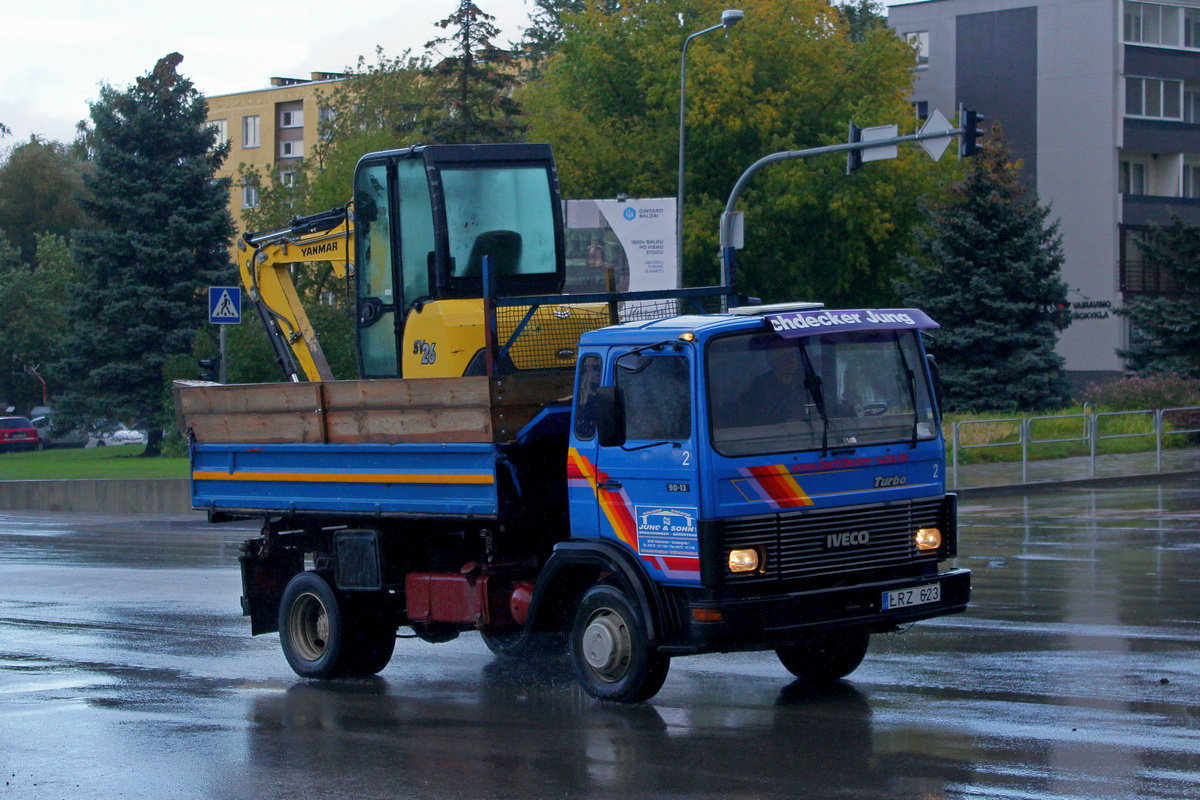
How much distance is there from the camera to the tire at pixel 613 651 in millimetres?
8156

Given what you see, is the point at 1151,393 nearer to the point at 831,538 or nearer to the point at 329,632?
the point at 329,632

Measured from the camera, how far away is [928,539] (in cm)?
844

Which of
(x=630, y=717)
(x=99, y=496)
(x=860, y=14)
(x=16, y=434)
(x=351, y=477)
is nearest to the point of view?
(x=630, y=717)

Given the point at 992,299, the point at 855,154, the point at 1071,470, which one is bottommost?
the point at 1071,470

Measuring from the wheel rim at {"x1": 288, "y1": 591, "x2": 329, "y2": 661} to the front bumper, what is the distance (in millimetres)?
3348

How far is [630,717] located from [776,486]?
1.57 m

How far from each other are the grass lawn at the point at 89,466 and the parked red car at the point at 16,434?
822 cm

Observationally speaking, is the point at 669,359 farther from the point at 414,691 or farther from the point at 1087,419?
the point at 1087,419

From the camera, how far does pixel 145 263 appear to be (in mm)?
45719

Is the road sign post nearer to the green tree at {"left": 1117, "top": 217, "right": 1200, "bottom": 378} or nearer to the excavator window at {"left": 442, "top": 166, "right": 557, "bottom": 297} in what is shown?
the excavator window at {"left": 442, "top": 166, "right": 557, "bottom": 297}

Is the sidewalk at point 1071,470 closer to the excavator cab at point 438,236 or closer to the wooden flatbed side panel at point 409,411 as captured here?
the excavator cab at point 438,236

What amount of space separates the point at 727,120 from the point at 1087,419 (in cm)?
1822

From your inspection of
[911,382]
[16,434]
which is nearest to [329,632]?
[911,382]

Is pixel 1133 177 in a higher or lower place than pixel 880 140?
higher
